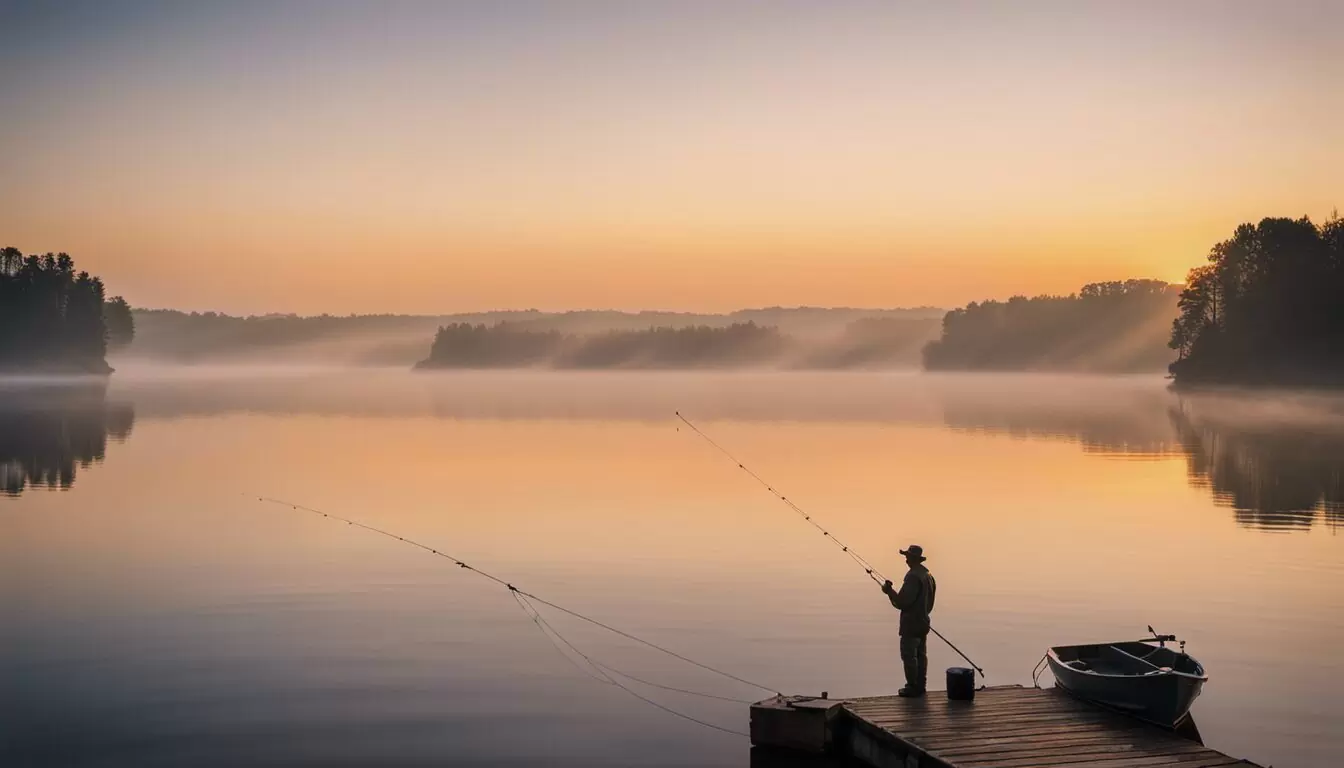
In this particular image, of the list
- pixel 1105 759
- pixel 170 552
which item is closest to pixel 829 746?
pixel 1105 759

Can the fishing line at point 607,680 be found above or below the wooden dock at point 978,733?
below

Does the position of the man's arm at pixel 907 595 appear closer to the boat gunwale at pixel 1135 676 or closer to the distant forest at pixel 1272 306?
the boat gunwale at pixel 1135 676

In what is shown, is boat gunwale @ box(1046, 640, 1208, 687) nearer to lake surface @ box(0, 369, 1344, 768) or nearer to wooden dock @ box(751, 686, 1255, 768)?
wooden dock @ box(751, 686, 1255, 768)

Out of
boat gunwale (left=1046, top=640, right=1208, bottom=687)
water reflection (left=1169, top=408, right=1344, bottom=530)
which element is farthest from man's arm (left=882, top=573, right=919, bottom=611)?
water reflection (left=1169, top=408, right=1344, bottom=530)

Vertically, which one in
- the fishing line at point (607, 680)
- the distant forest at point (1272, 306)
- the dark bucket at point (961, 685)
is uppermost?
the distant forest at point (1272, 306)

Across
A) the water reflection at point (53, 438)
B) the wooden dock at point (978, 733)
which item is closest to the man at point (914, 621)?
the wooden dock at point (978, 733)

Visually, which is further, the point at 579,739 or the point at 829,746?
the point at 579,739

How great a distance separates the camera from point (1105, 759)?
585 inches

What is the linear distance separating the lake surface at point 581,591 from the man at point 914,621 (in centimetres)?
210

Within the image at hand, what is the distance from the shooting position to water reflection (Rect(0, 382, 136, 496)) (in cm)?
5366

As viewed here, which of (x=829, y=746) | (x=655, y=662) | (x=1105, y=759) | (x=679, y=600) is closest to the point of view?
(x=1105, y=759)

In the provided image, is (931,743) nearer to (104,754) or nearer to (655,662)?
(655,662)

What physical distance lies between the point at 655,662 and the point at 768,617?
154 inches

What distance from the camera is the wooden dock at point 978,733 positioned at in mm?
14875
